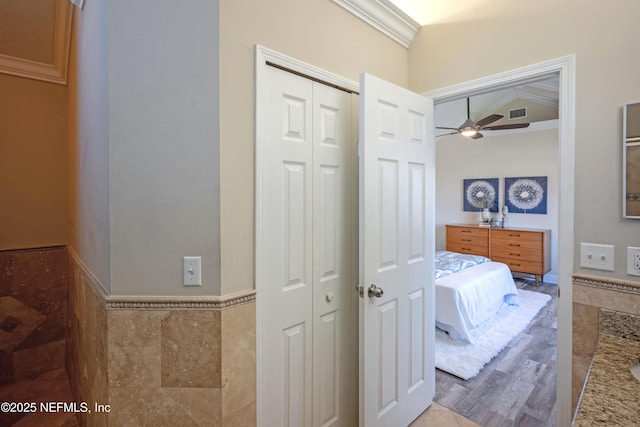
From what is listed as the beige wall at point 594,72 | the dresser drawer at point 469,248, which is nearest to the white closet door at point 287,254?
the beige wall at point 594,72

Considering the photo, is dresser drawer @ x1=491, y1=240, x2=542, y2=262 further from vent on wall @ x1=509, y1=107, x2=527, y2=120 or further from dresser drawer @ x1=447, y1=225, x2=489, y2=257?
vent on wall @ x1=509, y1=107, x2=527, y2=120

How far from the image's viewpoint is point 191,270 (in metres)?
1.29

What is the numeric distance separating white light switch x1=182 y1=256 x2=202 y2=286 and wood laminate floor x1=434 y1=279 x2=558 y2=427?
1.98 metres

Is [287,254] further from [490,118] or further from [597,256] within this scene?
[490,118]

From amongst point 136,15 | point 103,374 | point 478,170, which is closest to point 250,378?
point 103,374

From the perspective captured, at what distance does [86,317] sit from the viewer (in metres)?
1.67

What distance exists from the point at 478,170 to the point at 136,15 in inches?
244

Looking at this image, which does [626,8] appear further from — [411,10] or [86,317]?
[86,317]

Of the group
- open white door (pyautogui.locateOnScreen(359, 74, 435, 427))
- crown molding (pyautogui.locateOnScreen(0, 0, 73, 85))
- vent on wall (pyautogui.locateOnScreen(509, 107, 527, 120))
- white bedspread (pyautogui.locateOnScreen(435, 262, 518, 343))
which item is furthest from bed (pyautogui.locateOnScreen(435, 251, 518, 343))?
crown molding (pyautogui.locateOnScreen(0, 0, 73, 85))

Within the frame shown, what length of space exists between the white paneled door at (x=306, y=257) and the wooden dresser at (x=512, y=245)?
4.58 m

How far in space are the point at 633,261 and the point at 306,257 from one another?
4.87 ft

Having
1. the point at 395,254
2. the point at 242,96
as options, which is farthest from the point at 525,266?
the point at 242,96

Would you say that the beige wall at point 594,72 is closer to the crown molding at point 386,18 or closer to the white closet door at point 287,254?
the crown molding at point 386,18

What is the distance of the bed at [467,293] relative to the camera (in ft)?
10.3
